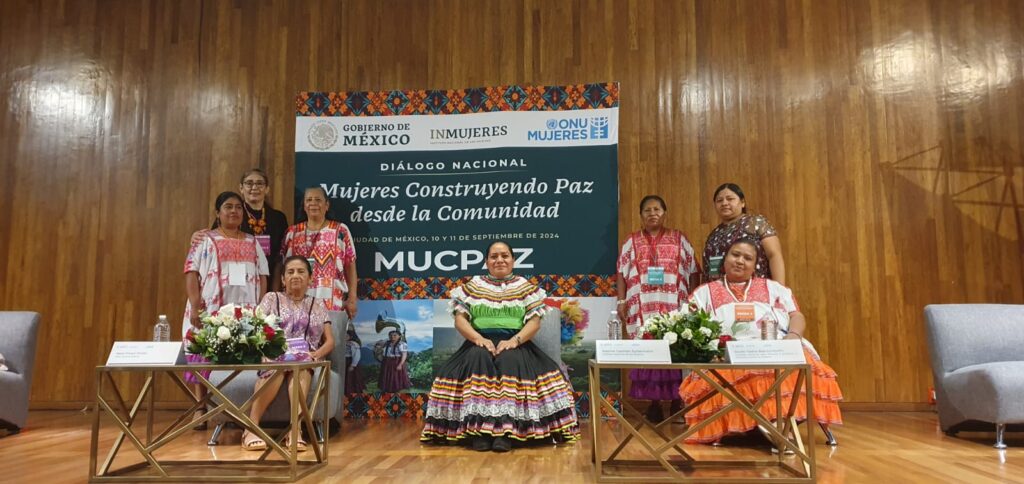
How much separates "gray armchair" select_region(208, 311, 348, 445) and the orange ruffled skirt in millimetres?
1846

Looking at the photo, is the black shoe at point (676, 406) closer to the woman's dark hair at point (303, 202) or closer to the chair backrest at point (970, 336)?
the chair backrest at point (970, 336)

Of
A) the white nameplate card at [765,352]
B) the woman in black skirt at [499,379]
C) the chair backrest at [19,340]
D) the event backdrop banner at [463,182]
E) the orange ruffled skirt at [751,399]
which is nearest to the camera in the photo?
the white nameplate card at [765,352]

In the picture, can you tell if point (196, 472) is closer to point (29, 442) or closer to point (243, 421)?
point (243, 421)

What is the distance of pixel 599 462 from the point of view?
3020mm

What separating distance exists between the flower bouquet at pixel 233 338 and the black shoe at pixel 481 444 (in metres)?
1.17

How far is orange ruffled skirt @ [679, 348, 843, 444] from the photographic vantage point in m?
3.92

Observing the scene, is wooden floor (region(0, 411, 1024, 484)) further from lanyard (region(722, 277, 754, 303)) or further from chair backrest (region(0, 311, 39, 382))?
lanyard (region(722, 277, 754, 303))

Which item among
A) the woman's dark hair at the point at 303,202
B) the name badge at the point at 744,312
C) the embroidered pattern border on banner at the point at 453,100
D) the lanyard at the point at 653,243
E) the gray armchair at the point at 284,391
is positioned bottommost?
the gray armchair at the point at 284,391

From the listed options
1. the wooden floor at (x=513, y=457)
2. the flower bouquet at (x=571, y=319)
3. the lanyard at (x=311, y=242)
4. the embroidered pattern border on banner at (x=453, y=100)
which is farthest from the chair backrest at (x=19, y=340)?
the flower bouquet at (x=571, y=319)

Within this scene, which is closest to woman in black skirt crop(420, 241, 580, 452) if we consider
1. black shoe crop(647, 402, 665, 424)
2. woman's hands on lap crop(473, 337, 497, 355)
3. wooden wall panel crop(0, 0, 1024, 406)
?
woman's hands on lap crop(473, 337, 497, 355)

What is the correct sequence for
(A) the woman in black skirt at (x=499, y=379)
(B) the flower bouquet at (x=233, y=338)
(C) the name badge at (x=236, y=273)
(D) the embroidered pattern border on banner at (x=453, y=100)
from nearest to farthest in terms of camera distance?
(B) the flower bouquet at (x=233, y=338) → (A) the woman in black skirt at (x=499, y=379) → (C) the name badge at (x=236, y=273) → (D) the embroidered pattern border on banner at (x=453, y=100)

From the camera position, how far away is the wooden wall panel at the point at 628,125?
18.7 feet

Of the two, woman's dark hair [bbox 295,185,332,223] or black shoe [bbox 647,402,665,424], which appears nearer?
black shoe [bbox 647,402,665,424]

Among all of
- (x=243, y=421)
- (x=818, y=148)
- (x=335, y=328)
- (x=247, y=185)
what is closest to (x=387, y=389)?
(x=335, y=328)
